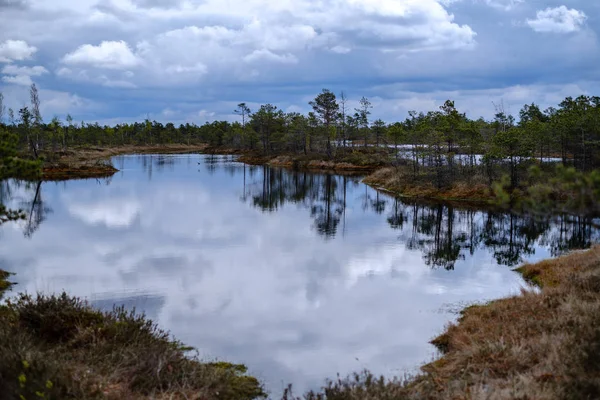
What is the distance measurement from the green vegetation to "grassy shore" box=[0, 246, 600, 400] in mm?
25

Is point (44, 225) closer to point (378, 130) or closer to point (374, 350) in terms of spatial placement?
point (374, 350)

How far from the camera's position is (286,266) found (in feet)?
89.8

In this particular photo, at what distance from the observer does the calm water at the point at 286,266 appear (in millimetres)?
16984

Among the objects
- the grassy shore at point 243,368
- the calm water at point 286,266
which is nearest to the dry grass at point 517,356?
the grassy shore at point 243,368

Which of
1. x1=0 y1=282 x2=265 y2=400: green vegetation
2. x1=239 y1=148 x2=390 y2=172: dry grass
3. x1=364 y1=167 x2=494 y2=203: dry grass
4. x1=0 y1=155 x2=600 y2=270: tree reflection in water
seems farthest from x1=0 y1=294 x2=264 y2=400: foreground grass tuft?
x1=239 y1=148 x2=390 y2=172: dry grass

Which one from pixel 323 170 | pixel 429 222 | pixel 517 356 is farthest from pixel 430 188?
pixel 517 356

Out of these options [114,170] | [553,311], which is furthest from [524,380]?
[114,170]

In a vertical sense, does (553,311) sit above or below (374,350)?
above

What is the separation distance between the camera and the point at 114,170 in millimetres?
90125

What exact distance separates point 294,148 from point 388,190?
6323cm

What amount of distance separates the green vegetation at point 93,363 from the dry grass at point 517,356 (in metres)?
2.09

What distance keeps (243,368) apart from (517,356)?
7263 mm

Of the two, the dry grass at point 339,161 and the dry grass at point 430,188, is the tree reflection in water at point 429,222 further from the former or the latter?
the dry grass at point 339,161

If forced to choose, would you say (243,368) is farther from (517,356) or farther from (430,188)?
(430,188)
